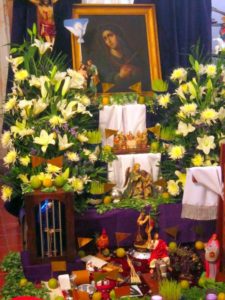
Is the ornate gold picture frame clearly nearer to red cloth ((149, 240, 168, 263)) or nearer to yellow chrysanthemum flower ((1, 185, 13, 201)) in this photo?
yellow chrysanthemum flower ((1, 185, 13, 201))

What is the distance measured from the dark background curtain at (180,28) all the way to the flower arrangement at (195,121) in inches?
41.6

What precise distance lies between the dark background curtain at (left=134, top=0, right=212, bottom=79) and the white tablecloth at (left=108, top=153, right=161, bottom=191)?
1.29 metres

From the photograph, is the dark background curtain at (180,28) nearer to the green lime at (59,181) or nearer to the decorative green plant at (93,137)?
the decorative green plant at (93,137)

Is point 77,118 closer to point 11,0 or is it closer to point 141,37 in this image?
point 141,37

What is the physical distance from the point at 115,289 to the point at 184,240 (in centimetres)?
114

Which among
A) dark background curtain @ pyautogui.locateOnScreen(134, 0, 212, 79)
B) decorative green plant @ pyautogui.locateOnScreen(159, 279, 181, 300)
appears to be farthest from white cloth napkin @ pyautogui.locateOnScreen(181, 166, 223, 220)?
dark background curtain @ pyautogui.locateOnScreen(134, 0, 212, 79)

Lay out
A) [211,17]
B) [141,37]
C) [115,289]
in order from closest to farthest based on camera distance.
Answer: [115,289]
[141,37]
[211,17]

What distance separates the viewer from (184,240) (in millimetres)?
4148

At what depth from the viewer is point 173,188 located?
4.18m

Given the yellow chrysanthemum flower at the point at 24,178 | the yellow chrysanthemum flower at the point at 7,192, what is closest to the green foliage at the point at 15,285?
the yellow chrysanthemum flower at the point at 7,192

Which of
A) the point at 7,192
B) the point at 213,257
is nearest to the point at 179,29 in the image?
the point at 7,192

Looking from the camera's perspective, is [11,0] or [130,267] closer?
[130,267]

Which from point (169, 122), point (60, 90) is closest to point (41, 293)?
point (60, 90)

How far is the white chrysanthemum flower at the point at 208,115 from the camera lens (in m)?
4.04
